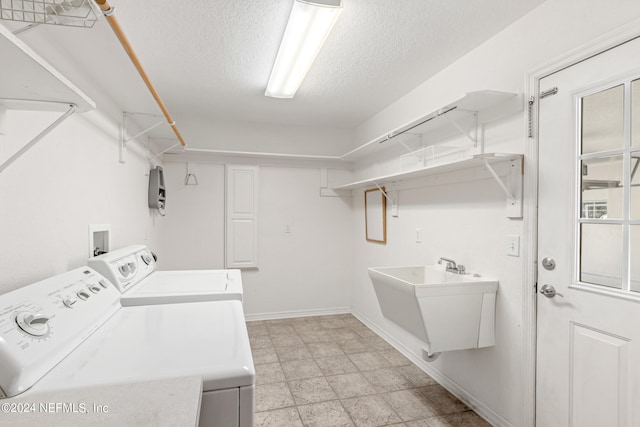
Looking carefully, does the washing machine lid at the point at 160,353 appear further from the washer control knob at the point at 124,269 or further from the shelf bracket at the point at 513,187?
the shelf bracket at the point at 513,187

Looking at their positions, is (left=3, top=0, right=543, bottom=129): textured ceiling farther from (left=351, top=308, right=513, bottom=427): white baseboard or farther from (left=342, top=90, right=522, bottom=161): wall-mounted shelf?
(left=351, top=308, right=513, bottom=427): white baseboard

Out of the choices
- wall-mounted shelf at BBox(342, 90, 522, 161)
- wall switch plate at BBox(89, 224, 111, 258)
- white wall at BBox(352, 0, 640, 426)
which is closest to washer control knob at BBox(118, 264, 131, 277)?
wall switch plate at BBox(89, 224, 111, 258)

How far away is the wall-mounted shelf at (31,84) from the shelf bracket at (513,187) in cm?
190

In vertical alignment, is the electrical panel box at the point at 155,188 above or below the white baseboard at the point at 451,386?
above

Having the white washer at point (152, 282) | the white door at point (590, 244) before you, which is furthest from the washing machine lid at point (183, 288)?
the white door at point (590, 244)

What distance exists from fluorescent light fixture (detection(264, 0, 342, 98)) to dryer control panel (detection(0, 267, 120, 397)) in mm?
1616

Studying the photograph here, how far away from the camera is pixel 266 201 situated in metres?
4.22

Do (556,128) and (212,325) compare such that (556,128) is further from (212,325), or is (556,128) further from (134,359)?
(134,359)

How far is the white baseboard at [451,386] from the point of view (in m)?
2.10

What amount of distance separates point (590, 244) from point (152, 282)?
2.42 meters

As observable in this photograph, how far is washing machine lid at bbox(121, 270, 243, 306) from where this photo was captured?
69.6 inches

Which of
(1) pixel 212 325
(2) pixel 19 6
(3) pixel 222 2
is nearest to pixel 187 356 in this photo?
(1) pixel 212 325

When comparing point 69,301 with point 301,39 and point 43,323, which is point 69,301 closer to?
point 43,323

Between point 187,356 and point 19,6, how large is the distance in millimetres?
1217
